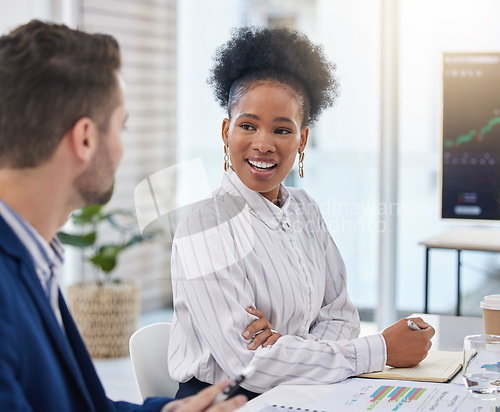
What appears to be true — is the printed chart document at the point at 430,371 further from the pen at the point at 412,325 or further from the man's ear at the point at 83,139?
the man's ear at the point at 83,139

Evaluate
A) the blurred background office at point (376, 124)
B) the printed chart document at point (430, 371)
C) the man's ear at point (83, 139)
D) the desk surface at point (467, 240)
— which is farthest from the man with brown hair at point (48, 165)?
the blurred background office at point (376, 124)

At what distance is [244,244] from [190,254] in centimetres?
14

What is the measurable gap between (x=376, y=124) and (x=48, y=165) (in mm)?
Answer: 3286

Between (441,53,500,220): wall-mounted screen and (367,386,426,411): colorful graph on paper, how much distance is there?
2449mm

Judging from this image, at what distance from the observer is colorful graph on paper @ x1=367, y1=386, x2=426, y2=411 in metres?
1.23

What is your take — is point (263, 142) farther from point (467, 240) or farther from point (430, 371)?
point (467, 240)

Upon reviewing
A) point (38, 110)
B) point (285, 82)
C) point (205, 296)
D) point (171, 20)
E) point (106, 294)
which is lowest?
point (106, 294)

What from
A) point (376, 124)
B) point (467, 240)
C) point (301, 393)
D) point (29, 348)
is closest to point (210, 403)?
point (29, 348)

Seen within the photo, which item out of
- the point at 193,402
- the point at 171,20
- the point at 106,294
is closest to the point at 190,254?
the point at 193,402

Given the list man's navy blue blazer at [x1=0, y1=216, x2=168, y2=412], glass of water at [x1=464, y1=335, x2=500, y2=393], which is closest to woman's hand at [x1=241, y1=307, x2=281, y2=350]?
glass of water at [x1=464, y1=335, x2=500, y2=393]

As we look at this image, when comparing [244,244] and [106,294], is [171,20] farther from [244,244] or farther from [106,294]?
[244,244]

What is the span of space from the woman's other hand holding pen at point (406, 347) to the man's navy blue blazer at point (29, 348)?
721 mm

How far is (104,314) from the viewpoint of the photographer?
4.05m

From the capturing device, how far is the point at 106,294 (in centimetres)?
404
